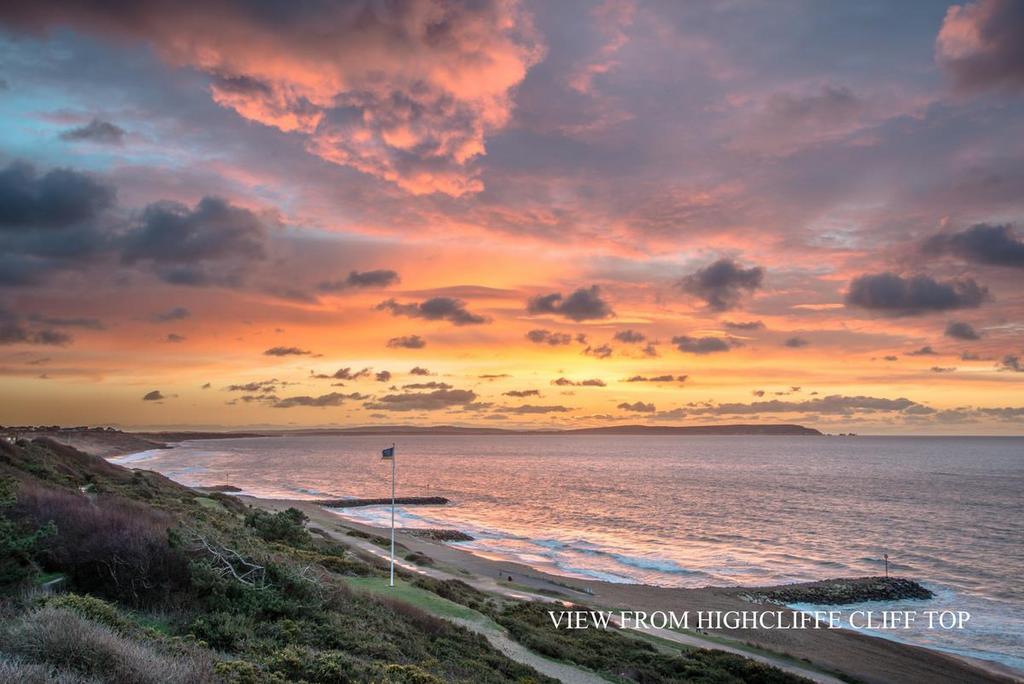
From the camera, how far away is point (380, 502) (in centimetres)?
7869

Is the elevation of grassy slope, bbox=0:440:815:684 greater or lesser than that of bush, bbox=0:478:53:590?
lesser

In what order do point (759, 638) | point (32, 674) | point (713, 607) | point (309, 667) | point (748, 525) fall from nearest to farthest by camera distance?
point (32, 674)
point (309, 667)
point (759, 638)
point (713, 607)
point (748, 525)

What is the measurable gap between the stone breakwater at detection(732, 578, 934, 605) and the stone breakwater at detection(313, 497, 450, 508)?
48764 millimetres

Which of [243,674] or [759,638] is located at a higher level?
[243,674]

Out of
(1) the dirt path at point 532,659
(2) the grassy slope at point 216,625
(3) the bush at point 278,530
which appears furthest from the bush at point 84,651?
(3) the bush at point 278,530

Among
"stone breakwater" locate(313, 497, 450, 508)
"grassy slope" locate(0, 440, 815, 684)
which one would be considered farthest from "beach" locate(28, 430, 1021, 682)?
"stone breakwater" locate(313, 497, 450, 508)

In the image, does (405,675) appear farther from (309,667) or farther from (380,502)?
(380,502)

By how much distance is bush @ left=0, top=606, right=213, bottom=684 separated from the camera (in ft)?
22.8

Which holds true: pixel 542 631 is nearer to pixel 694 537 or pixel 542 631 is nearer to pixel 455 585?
pixel 455 585

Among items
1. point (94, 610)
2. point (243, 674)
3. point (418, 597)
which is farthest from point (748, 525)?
point (94, 610)

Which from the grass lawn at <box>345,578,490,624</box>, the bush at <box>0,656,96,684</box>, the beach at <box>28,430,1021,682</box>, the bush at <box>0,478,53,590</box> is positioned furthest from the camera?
the beach at <box>28,430,1021,682</box>

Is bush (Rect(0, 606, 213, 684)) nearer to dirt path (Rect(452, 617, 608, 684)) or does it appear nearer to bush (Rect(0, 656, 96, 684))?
bush (Rect(0, 656, 96, 684))

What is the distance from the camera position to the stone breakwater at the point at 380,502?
243 ft

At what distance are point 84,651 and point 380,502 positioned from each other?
74.3 m
